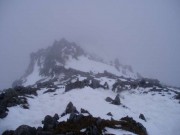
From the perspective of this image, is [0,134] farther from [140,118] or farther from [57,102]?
[140,118]

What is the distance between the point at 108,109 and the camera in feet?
108

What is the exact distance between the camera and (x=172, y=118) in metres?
32.0

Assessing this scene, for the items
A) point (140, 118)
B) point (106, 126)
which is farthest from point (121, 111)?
point (106, 126)

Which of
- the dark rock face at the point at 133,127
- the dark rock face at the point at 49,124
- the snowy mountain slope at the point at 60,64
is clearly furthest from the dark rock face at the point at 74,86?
the snowy mountain slope at the point at 60,64

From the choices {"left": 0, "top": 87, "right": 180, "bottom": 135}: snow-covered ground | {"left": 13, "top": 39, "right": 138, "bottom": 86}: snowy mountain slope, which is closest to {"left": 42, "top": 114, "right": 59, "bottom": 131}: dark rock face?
{"left": 0, "top": 87, "right": 180, "bottom": 135}: snow-covered ground

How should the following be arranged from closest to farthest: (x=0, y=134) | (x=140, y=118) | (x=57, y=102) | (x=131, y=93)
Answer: (x=0, y=134) < (x=140, y=118) < (x=57, y=102) < (x=131, y=93)

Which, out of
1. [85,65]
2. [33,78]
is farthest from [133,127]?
[85,65]

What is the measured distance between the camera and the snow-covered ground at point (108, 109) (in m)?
26.5

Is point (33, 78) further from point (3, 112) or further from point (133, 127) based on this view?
point (133, 127)

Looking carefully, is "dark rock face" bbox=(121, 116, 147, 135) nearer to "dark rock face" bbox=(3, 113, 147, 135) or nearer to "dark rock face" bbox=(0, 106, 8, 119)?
"dark rock face" bbox=(3, 113, 147, 135)

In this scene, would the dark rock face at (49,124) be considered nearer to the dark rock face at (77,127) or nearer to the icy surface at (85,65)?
the dark rock face at (77,127)

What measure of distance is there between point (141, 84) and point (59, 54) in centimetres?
6394

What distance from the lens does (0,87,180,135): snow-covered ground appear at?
26.5 m

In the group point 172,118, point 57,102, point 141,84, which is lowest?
point 172,118
